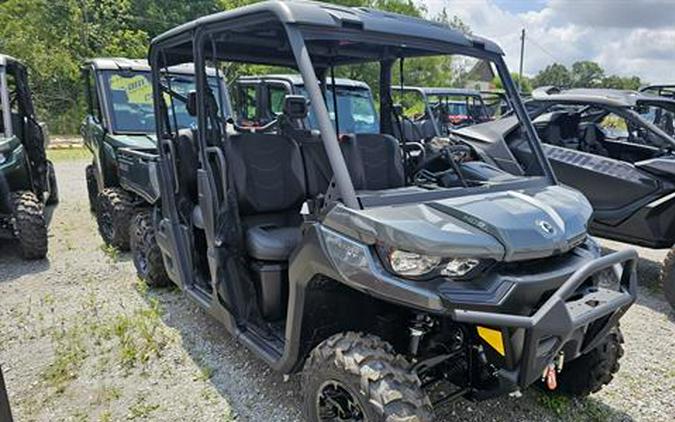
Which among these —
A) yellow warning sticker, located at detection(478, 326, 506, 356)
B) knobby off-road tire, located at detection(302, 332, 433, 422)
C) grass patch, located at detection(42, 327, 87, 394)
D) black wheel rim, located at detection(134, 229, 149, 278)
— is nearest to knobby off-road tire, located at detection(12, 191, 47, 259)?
black wheel rim, located at detection(134, 229, 149, 278)

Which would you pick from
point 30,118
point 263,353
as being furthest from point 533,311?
point 30,118

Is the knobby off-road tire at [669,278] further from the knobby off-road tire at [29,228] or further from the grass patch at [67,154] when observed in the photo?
the grass patch at [67,154]

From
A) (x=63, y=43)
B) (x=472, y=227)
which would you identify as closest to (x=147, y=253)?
(x=472, y=227)

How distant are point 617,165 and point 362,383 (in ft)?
13.5

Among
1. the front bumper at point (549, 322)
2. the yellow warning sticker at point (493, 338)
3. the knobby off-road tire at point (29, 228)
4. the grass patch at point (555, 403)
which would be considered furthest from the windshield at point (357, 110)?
the yellow warning sticker at point (493, 338)

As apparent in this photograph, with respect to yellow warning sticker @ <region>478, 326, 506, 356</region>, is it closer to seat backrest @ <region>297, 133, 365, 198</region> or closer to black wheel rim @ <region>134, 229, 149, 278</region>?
seat backrest @ <region>297, 133, 365, 198</region>

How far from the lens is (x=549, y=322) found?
1.83 meters

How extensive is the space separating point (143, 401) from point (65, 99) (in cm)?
2237

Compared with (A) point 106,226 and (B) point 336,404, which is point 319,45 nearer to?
(B) point 336,404

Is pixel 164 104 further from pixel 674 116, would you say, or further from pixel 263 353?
pixel 674 116

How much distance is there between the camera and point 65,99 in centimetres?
2166

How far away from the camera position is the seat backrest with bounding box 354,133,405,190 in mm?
3197

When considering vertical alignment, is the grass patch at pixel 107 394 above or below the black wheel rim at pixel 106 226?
below

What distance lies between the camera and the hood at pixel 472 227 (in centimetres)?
188
